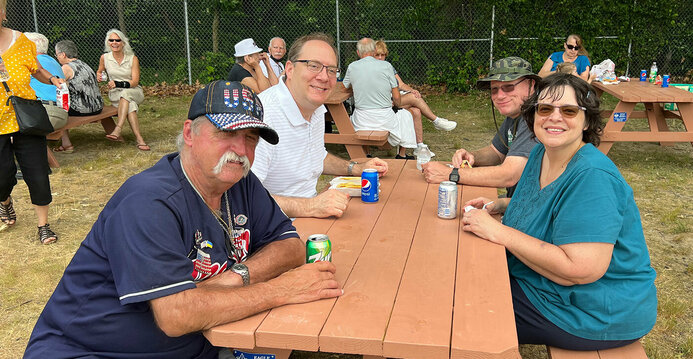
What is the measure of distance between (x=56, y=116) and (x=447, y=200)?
18.4ft

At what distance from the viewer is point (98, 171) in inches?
265

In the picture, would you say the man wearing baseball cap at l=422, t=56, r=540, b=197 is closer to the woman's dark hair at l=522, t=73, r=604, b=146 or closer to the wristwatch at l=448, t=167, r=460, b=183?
the wristwatch at l=448, t=167, r=460, b=183

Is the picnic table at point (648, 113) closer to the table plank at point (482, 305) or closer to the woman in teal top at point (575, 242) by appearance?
the woman in teal top at point (575, 242)

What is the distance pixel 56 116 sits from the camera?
6.69 m

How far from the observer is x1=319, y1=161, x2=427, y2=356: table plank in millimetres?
1676

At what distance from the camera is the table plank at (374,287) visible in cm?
168

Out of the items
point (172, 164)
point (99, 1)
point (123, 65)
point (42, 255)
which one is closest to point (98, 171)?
point (123, 65)

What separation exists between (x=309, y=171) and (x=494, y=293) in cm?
162

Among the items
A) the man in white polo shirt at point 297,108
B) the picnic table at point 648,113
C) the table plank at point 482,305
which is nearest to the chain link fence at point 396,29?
the picnic table at point 648,113

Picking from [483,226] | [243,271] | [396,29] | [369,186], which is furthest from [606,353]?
[396,29]

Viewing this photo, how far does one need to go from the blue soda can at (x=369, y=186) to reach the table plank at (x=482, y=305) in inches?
23.6

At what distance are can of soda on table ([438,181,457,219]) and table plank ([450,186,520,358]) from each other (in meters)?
0.22

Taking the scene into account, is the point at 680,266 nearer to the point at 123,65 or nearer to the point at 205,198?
the point at 205,198

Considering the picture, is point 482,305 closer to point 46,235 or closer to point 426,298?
point 426,298
